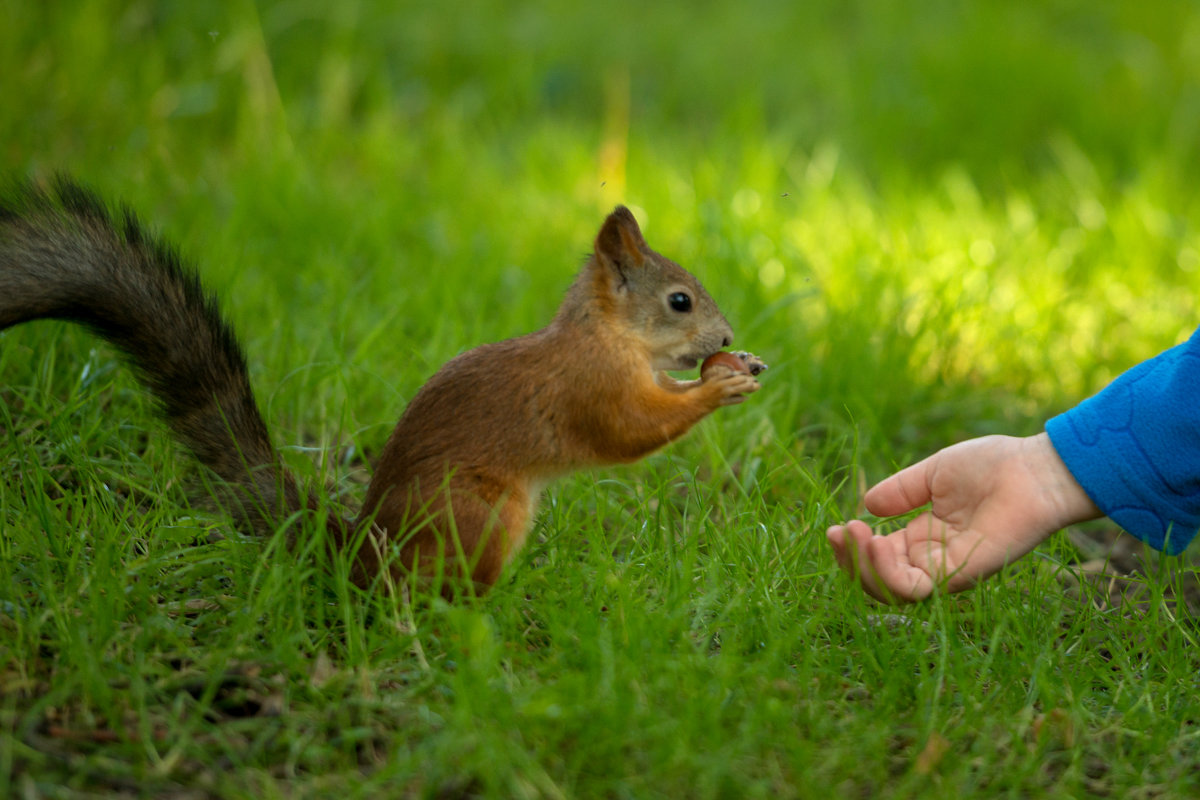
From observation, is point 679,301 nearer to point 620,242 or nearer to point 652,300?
point 652,300

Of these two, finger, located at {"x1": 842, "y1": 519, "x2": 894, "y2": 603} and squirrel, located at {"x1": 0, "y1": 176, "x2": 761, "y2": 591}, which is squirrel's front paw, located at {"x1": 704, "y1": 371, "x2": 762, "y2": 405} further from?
finger, located at {"x1": 842, "y1": 519, "x2": 894, "y2": 603}

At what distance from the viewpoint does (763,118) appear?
540cm

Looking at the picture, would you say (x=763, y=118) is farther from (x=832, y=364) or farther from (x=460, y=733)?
(x=460, y=733)

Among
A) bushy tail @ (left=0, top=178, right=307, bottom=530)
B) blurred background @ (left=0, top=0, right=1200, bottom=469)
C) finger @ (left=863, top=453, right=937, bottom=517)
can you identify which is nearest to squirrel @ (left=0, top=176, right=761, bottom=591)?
bushy tail @ (left=0, top=178, right=307, bottom=530)

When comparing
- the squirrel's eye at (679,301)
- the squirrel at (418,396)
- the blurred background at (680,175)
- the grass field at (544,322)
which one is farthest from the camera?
the blurred background at (680,175)

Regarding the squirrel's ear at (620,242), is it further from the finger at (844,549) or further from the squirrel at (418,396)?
the finger at (844,549)

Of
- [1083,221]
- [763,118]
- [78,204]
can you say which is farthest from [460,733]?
[763,118]

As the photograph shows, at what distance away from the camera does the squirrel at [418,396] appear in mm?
1880

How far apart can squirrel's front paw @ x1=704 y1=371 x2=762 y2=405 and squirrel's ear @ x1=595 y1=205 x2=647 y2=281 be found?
0.92 feet

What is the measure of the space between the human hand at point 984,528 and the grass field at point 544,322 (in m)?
0.07

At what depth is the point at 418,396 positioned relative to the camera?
2006 mm

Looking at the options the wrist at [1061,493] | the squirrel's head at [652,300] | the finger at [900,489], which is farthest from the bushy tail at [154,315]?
the wrist at [1061,493]

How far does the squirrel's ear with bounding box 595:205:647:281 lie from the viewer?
2.12 metres

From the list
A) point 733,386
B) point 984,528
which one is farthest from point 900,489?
point 733,386
